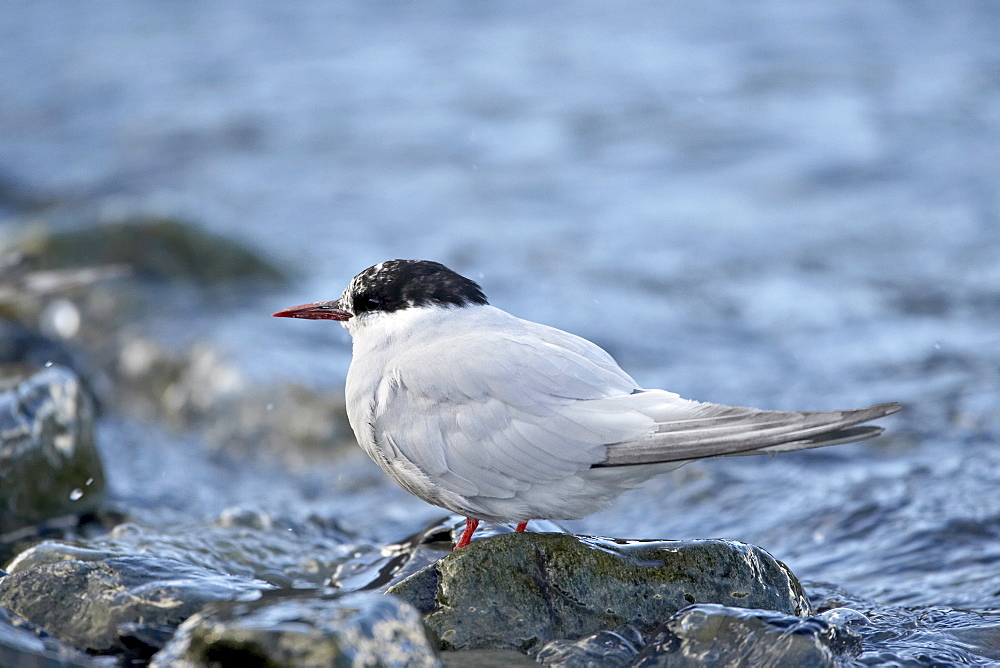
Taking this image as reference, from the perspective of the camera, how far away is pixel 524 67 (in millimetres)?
13805

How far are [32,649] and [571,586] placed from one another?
164 centimetres

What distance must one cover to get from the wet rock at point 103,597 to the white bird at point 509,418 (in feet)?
2.47

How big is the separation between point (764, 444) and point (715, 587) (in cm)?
77

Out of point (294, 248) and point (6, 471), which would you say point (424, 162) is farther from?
point (6, 471)

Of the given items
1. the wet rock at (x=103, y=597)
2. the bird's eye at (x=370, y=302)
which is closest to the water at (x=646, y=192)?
the bird's eye at (x=370, y=302)

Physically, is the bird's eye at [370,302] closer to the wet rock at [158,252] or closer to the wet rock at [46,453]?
the wet rock at [46,453]

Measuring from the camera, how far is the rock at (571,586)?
3426 mm

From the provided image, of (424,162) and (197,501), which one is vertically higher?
(424,162)

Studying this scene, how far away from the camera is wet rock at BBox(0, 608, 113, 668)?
3.10m

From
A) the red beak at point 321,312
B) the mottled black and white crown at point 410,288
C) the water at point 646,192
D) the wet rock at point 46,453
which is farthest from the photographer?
the water at point 646,192

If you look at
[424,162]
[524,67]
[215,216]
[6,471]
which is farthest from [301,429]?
[524,67]

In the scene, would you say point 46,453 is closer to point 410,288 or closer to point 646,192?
point 410,288

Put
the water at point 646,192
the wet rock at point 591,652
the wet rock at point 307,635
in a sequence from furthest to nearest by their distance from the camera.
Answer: the water at point 646,192 → the wet rock at point 591,652 → the wet rock at point 307,635

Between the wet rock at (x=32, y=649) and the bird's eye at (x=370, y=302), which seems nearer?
the wet rock at (x=32, y=649)
